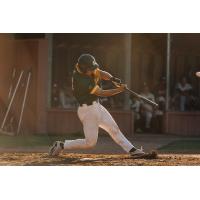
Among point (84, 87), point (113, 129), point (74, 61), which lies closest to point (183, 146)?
point (113, 129)

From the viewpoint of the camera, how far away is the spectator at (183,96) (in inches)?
541

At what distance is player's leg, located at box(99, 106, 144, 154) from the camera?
1048 cm

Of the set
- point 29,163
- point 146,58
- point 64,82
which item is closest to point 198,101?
point 146,58

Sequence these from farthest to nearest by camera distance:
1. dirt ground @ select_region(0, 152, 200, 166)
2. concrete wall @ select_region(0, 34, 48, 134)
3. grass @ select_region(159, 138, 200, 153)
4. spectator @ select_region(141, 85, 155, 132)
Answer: concrete wall @ select_region(0, 34, 48, 134) → spectator @ select_region(141, 85, 155, 132) → grass @ select_region(159, 138, 200, 153) → dirt ground @ select_region(0, 152, 200, 166)

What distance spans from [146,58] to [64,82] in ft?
5.73

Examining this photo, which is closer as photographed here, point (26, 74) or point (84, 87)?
point (84, 87)

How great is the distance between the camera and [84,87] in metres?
10.2

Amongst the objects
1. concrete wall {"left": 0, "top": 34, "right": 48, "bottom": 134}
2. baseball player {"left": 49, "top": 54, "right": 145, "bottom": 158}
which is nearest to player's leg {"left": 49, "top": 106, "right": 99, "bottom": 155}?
baseball player {"left": 49, "top": 54, "right": 145, "bottom": 158}

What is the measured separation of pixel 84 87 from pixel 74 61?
3069 mm

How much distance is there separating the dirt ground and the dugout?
92.1 inches

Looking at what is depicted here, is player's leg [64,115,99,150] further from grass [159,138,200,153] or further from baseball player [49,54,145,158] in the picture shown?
grass [159,138,200,153]

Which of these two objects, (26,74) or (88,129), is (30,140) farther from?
(88,129)

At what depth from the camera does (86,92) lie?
1027 centimetres

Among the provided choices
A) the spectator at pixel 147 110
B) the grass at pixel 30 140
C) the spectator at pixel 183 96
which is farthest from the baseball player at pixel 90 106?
the spectator at pixel 183 96
